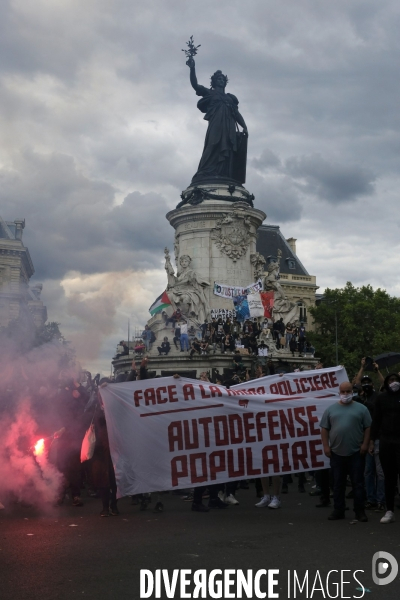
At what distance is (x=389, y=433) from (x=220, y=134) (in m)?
31.2

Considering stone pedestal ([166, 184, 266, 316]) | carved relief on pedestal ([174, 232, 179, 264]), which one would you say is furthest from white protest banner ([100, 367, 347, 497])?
carved relief on pedestal ([174, 232, 179, 264])

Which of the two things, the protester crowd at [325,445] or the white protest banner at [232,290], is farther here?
the white protest banner at [232,290]

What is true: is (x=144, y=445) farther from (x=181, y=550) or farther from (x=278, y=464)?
(x=181, y=550)

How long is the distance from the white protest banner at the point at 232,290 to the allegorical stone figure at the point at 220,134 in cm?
613

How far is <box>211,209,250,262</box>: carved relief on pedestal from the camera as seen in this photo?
37.8 metres

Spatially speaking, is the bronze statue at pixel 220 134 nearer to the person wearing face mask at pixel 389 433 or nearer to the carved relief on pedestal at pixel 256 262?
the carved relief on pedestal at pixel 256 262

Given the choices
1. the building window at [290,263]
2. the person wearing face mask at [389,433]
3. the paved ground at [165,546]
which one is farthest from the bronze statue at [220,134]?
the building window at [290,263]

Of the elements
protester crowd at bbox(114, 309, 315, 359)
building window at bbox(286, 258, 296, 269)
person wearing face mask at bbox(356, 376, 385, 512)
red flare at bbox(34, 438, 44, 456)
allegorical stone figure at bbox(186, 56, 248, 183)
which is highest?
building window at bbox(286, 258, 296, 269)

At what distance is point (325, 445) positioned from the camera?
38.0 feet

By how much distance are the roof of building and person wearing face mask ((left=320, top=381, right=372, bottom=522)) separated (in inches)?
2659

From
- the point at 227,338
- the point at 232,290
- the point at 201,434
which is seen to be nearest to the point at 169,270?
the point at 232,290

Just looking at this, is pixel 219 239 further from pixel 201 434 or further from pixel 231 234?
pixel 201 434

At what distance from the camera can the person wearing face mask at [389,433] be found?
1145cm

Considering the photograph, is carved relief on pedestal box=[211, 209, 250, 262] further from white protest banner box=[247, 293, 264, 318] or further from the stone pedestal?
white protest banner box=[247, 293, 264, 318]
